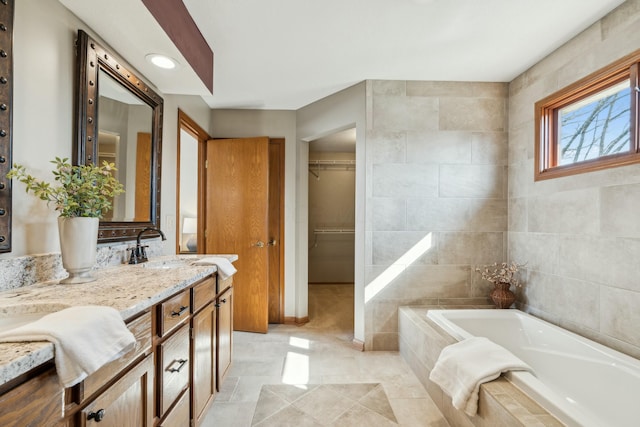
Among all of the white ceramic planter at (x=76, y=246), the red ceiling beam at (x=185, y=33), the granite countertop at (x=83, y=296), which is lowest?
the granite countertop at (x=83, y=296)

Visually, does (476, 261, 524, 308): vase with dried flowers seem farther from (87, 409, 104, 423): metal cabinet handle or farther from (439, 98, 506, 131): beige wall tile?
(87, 409, 104, 423): metal cabinet handle

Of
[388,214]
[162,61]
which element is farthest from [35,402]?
[388,214]

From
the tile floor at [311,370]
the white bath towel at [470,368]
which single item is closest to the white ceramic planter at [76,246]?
the tile floor at [311,370]

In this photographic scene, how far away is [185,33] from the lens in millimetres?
1681

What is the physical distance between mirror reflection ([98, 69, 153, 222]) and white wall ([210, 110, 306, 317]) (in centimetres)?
139

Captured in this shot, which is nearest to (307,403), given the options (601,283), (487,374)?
(487,374)

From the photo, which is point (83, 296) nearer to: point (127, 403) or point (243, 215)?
point (127, 403)

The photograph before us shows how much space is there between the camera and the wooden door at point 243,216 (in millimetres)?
3059

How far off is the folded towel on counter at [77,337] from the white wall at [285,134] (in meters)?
2.55

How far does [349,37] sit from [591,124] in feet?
5.61

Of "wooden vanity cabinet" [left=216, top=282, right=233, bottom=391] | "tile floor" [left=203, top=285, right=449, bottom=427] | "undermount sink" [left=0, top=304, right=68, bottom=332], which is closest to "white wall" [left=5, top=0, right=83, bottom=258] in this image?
"undermount sink" [left=0, top=304, right=68, bottom=332]

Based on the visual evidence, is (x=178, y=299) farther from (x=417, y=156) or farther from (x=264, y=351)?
(x=417, y=156)

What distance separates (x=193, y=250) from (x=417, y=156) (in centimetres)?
290

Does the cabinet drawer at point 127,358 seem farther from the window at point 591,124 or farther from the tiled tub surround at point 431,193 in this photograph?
the window at point 591,124
